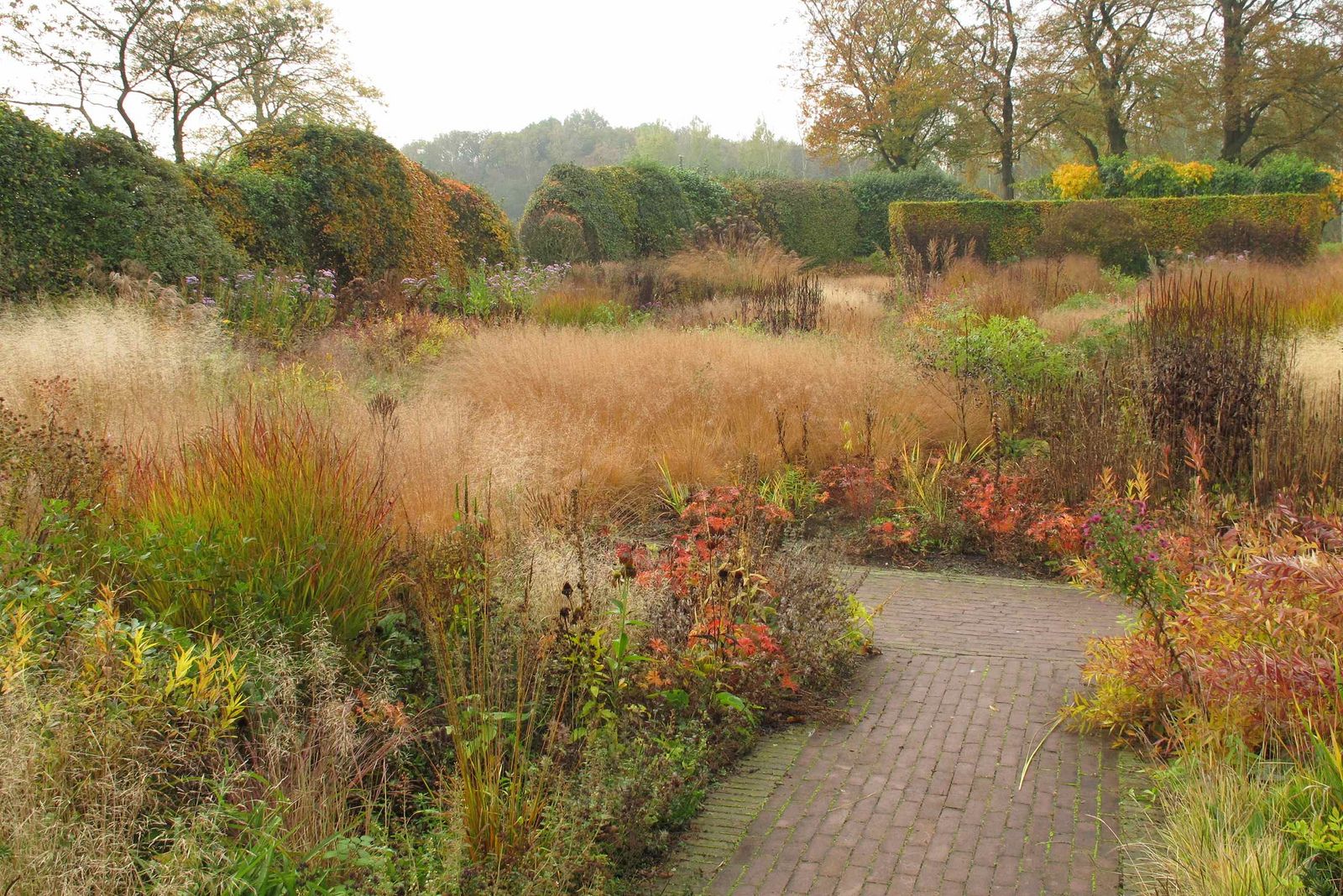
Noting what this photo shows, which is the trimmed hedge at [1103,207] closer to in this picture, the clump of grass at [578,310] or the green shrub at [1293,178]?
the green shrub at [1293,178]

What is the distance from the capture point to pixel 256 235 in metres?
14.1

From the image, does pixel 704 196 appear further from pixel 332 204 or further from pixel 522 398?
pixel 522 398

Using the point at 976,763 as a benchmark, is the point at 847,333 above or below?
above

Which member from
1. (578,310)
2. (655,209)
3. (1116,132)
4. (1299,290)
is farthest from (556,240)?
(1116,132)

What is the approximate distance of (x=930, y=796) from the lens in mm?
3332

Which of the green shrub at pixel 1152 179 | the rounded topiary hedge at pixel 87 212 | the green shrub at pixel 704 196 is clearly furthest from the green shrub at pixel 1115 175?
the rounded topiary hedge at pixel 87 212

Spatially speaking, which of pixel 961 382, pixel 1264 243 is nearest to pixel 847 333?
pixel 961 382

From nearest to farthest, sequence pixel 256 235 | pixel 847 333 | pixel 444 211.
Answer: pixel 847 333
pixel 256 235
pixel 444 211

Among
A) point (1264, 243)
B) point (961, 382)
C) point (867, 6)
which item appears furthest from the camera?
point (867, 6)

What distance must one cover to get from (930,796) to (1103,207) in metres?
21.8

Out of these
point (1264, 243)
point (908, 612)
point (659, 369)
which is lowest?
point (908, 612)

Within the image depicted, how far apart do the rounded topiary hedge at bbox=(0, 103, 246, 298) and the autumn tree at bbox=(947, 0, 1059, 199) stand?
2904 centimetres

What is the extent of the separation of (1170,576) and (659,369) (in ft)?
15.9

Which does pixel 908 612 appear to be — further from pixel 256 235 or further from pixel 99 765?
pixel 256 235
